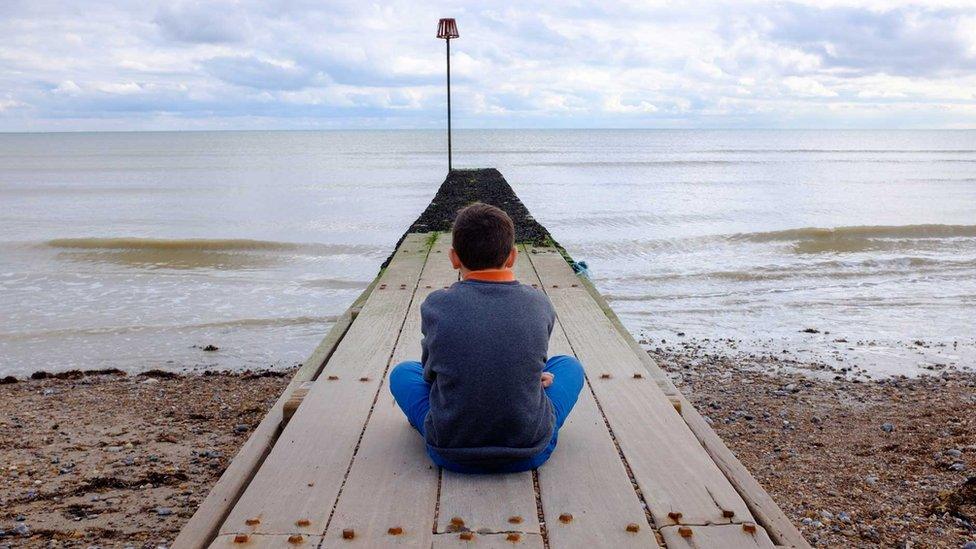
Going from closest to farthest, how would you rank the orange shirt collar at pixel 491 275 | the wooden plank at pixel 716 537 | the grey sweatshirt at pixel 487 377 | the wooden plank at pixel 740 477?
1. the wooden plank at pixel 716 537
2. the wooden plank at pixel 740 477
3. the grey sweatshirt at pixel 487 377
4. the orange shirt collar at pixel 491 275

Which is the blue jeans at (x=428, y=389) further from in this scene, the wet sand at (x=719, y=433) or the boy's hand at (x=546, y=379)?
the wet sand at (x=719, y=433)

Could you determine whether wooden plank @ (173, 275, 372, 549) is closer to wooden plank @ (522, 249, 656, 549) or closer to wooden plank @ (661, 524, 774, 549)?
wooden plank @ (522, 249, 656, 549)

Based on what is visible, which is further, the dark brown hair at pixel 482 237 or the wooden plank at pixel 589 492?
the dark brown hair at pixel 482 237

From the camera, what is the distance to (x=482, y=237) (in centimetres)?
299

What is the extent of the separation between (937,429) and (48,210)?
2891cm

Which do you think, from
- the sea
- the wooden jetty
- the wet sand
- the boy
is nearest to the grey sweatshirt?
the boy

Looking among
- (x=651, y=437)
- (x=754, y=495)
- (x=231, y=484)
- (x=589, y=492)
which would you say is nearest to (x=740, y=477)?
Answer: (x=754, y=495)

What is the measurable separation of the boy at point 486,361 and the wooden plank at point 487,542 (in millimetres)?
440

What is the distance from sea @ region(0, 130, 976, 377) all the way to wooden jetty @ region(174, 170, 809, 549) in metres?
5.49

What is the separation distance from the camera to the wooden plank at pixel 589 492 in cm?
244

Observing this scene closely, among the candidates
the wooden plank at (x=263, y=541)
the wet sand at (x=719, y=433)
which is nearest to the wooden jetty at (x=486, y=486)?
the wooden plank at (x=263, y=541)

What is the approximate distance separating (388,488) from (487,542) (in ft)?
1.75

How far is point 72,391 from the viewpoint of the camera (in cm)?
771

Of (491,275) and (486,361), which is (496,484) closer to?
(486,361)
